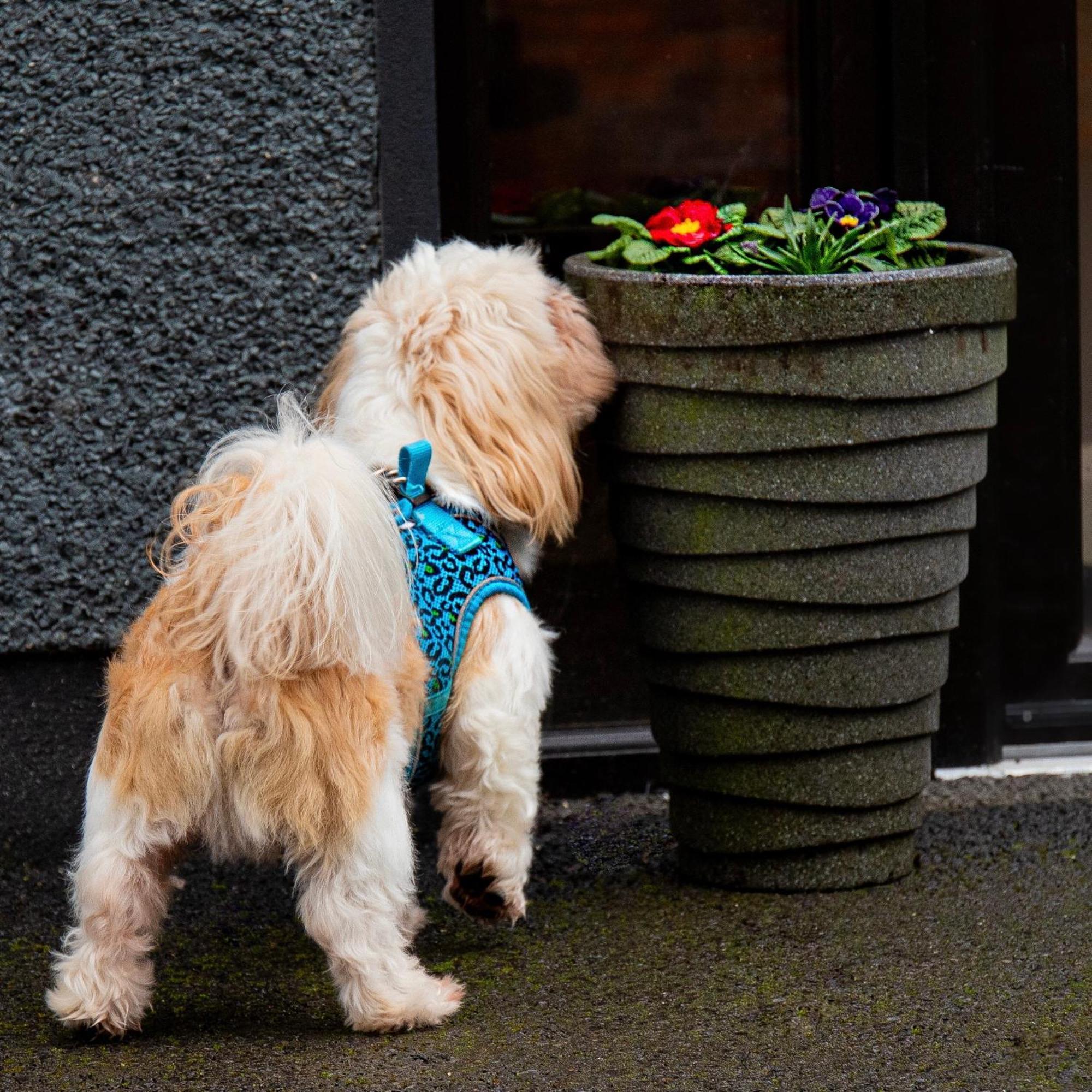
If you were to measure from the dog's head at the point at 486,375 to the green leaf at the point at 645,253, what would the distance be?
0.20 m

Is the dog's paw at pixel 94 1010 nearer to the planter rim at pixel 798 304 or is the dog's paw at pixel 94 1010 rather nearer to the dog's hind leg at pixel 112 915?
the dog's hind leg at pixel 112 915

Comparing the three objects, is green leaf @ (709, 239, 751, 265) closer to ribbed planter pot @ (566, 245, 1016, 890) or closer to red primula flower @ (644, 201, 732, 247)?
red primula flower @ (644, 201, 732, 247)

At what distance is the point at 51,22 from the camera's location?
149 inches

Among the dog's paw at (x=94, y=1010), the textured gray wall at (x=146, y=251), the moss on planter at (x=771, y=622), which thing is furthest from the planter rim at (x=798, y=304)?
the dog's paw at (x=94, y=1010)

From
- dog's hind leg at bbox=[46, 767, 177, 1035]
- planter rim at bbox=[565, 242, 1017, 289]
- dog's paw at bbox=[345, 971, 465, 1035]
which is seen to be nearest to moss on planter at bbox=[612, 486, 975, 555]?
planter rim at bbox=[565, 242, 1017, 289]

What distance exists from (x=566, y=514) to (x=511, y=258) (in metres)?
0.55

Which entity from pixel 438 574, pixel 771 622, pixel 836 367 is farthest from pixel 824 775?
pixel 438 574

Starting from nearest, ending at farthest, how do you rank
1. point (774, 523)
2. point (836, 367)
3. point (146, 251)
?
point (836, 367) < point (774, 523) < point (146, 251)

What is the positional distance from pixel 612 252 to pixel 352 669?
4.23ft

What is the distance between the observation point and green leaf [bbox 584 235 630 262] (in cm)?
355

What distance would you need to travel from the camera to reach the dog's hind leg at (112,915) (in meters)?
2.79

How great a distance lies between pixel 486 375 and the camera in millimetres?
3174

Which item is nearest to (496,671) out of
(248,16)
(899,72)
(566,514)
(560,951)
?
(566,514)

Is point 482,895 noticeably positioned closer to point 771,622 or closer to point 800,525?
point 771,622
